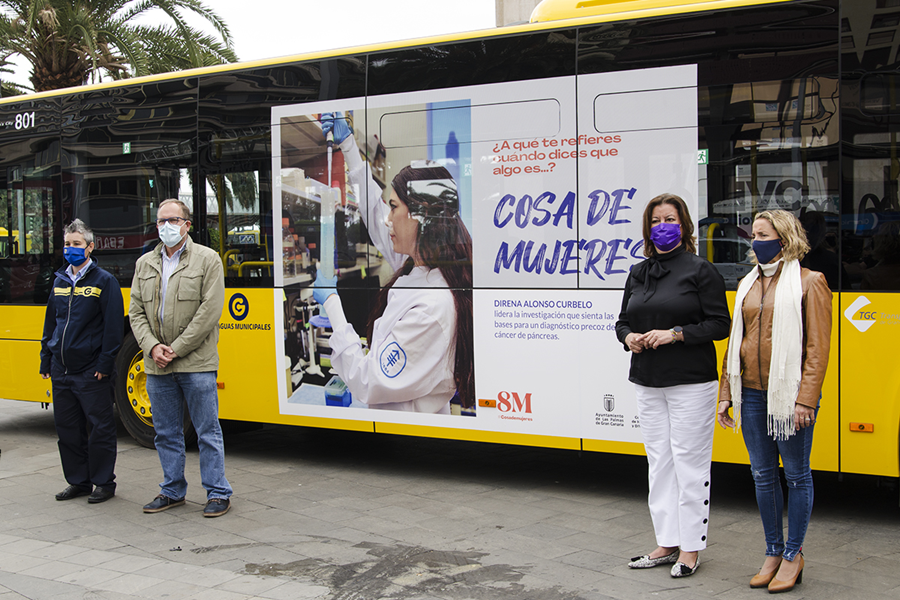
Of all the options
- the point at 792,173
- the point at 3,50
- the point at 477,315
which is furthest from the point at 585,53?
the point at 3,50

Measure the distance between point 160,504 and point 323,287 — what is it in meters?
2.06

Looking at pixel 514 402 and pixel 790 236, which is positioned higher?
pixel 790 236

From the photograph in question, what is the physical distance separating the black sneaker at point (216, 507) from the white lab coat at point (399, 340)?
1364 millimetres

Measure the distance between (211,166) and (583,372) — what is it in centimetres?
381

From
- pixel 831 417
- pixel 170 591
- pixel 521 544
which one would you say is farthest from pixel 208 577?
pixel 831 417

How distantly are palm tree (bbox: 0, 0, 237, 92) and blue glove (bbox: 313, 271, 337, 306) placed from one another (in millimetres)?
11712

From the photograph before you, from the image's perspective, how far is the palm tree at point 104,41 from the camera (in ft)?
55.2

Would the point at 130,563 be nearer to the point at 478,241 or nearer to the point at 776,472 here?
the point at 478,241

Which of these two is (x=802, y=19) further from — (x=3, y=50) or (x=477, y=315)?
(x=3, y=50)

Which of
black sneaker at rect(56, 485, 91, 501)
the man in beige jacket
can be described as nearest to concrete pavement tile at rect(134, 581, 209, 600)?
the man in beige jacket

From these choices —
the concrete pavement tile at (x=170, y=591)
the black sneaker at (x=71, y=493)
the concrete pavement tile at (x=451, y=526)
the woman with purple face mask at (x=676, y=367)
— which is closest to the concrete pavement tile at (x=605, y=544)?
the woman with purple face mask at (x=676, y=367)

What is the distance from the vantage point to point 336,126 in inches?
265

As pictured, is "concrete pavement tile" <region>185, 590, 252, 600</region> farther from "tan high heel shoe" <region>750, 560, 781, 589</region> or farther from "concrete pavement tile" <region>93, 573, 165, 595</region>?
"tan high heel shoe" <region>750, 560, 781, 589</region>

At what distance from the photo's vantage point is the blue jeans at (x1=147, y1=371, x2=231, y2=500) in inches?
230
